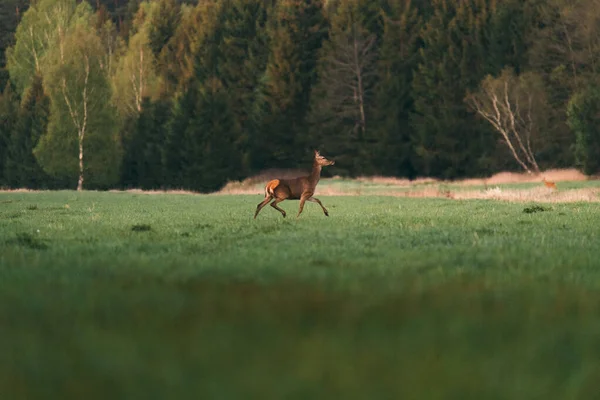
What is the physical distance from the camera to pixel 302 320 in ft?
20.7

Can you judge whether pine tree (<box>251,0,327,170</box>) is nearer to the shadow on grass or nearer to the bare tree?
the bare tree

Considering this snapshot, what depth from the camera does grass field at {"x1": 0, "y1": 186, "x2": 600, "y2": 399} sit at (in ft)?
14.6

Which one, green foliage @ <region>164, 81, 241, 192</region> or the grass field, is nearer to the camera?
the grass field

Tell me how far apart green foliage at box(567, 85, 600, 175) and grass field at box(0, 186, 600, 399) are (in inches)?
1743

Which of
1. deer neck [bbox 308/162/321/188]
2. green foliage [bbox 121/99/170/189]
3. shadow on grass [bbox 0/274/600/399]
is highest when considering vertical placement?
green foliage [bbox 121/99/170/189]

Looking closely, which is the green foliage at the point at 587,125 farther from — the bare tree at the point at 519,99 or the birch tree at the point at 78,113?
the birch tree at the point at 78,113

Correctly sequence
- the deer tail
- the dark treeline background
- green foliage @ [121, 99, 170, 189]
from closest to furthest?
the deer tail
the dark treeline background
green foliage @ [121, 99, 170, 189]

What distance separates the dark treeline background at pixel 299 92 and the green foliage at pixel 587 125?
3761mm

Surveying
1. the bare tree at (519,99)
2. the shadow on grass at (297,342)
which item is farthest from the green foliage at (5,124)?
the shadow on grass at (297,342)

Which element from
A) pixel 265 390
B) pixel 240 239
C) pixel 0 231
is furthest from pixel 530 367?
pixel 0 231

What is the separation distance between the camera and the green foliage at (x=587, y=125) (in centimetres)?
5425

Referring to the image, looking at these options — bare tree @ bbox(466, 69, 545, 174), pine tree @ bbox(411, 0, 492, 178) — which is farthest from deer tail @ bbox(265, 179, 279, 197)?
pine tree @ bbox(411, 0, 492, 178)

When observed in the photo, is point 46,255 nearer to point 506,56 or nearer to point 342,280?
point 342,280

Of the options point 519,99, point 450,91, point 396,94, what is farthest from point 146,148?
point 519,99
